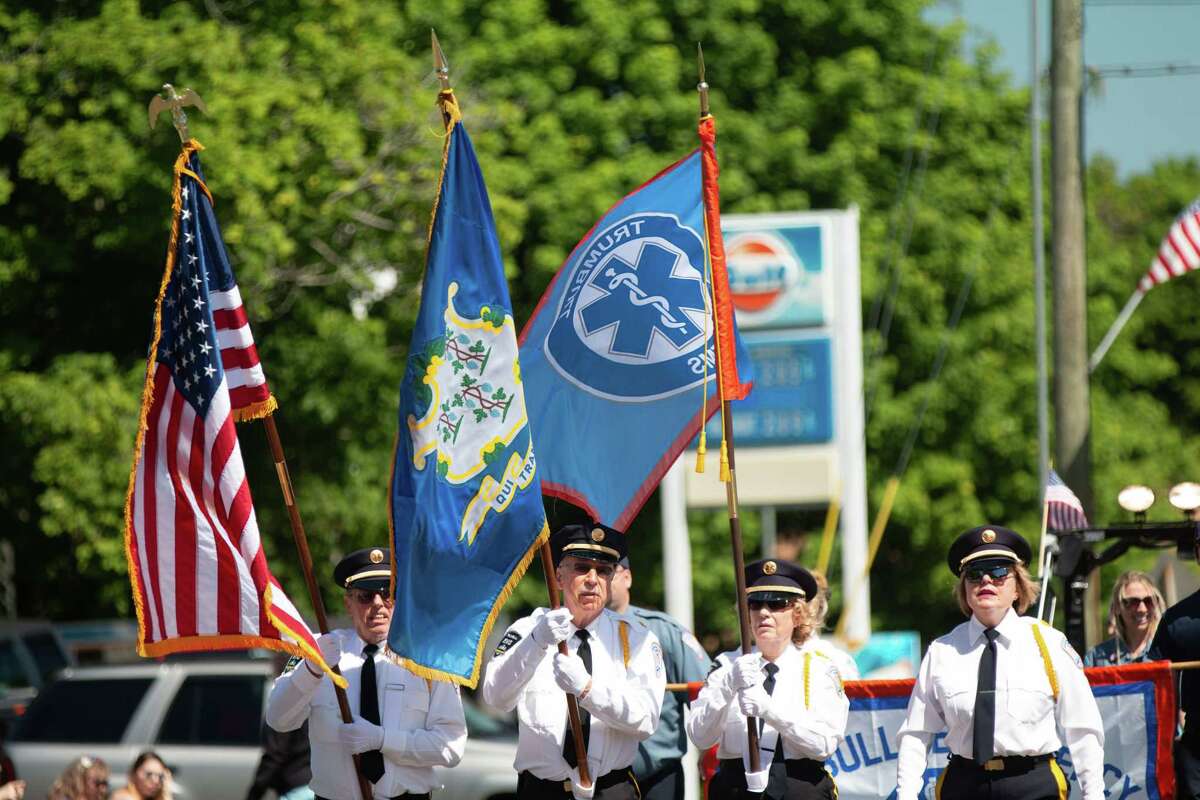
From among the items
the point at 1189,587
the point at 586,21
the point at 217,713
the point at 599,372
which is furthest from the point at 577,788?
the point at 586,21

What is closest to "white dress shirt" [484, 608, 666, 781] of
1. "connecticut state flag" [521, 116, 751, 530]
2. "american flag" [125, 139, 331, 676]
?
"connecticut state flag" [521, 116, 751, 530]

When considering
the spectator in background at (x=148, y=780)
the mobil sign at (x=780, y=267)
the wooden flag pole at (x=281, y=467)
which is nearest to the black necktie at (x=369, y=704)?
the wooden flag pole at (x=281, y=467)

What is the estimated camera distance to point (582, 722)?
828 centimetres

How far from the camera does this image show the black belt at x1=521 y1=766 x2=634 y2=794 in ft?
27.1

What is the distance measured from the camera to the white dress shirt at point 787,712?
A: 7.91 m

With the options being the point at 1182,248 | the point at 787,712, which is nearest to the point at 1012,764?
the point at 787,712

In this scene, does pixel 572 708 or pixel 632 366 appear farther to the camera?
pixel 632 366

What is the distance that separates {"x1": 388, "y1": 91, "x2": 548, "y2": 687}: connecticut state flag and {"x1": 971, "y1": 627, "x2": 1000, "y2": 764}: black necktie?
1.74m

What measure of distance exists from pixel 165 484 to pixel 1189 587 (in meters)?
7.10

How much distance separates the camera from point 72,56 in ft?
60.1

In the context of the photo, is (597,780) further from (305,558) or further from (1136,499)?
(1136,499)

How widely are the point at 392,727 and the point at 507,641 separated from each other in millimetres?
579

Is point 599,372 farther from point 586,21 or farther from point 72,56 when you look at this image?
point 586,21

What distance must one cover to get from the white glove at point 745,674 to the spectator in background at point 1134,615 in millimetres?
2765
